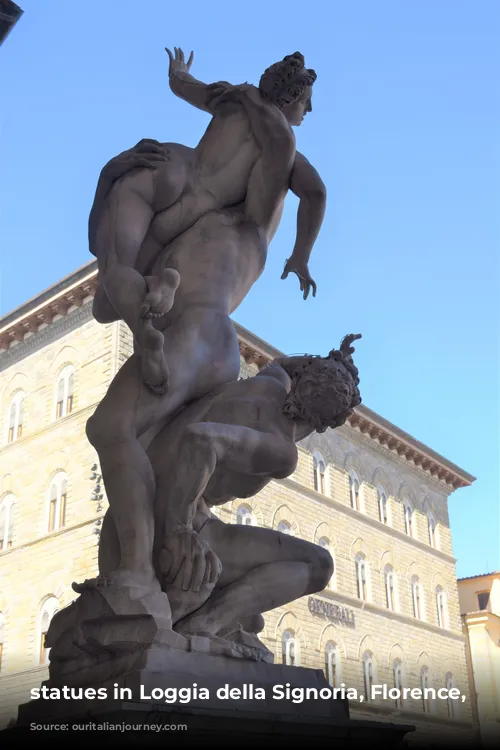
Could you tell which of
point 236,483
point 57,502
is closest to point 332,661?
point 57,502

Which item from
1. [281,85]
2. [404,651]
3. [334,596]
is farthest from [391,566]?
[281,85]

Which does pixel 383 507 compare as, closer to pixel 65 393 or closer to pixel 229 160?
pixel 65 393

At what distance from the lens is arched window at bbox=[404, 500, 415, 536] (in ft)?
123

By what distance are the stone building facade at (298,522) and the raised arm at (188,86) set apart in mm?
17672

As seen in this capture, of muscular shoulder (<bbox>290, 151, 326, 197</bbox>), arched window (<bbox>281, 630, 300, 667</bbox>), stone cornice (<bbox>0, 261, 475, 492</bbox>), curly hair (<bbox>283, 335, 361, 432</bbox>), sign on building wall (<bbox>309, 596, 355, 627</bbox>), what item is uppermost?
stone cornice (<bbox>0, 261, 475, 492</bbox>)

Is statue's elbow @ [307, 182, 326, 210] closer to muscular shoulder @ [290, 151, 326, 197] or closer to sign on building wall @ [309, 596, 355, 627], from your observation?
muscular shoulder @ [290, 151, 326, 197]

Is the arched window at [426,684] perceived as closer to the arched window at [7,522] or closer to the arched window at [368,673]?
the arched window at [368,673]

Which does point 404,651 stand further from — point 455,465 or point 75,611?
point 75,611

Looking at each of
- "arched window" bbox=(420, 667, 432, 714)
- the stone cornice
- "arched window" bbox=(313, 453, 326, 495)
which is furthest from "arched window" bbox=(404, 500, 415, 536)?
"arched window" bbox=(313, 453, 326, 495)

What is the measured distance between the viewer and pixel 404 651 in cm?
3434

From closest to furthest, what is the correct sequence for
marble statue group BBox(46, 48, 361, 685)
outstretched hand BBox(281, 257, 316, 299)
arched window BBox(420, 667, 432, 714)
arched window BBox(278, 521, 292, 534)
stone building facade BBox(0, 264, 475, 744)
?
marble statue group BBox(46, 48, 361, 685), outstretched hand BBox(281, 257, 316, 299), stone building facade BBox(0, 264, 475, 744), arched window BBox(278, 521, 292, 534), arched window BBox(420, 667, 432, 714)

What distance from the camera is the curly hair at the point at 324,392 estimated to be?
11.9ft

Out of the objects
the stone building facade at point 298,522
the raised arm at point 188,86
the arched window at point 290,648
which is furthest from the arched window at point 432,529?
the raised arm at point 188,86

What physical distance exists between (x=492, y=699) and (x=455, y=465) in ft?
32.4
